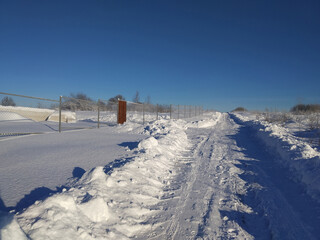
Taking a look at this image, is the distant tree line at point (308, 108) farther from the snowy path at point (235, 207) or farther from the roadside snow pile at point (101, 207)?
the roadside snow pile at point (101, 207)

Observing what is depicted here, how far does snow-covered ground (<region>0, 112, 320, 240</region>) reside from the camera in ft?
7.58

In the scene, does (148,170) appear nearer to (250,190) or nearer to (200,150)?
(250,190)

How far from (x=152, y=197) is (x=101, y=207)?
103 centimetres

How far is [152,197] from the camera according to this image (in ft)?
11.0

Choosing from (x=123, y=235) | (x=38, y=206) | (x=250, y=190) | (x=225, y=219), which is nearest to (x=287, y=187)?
(x=250, y=190)

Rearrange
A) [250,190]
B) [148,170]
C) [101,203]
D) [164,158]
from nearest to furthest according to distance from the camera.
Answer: [101,203] → [250,190] → [148,170] → [164,158]

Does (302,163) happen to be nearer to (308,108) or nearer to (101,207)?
(101,207)

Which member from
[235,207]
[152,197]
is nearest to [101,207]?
[152,197]

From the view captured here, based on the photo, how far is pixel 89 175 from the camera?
11.3 feet

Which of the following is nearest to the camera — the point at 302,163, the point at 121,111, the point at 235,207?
the point at 235,207

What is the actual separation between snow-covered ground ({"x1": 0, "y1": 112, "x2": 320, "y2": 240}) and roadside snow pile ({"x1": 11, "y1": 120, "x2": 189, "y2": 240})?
1 cm

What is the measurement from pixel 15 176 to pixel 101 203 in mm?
2023

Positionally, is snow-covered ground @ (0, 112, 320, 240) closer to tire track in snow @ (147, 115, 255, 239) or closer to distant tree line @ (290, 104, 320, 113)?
tire track in snow @ (147, 115, 255, 239)

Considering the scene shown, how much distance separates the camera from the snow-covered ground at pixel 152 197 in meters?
2.31
